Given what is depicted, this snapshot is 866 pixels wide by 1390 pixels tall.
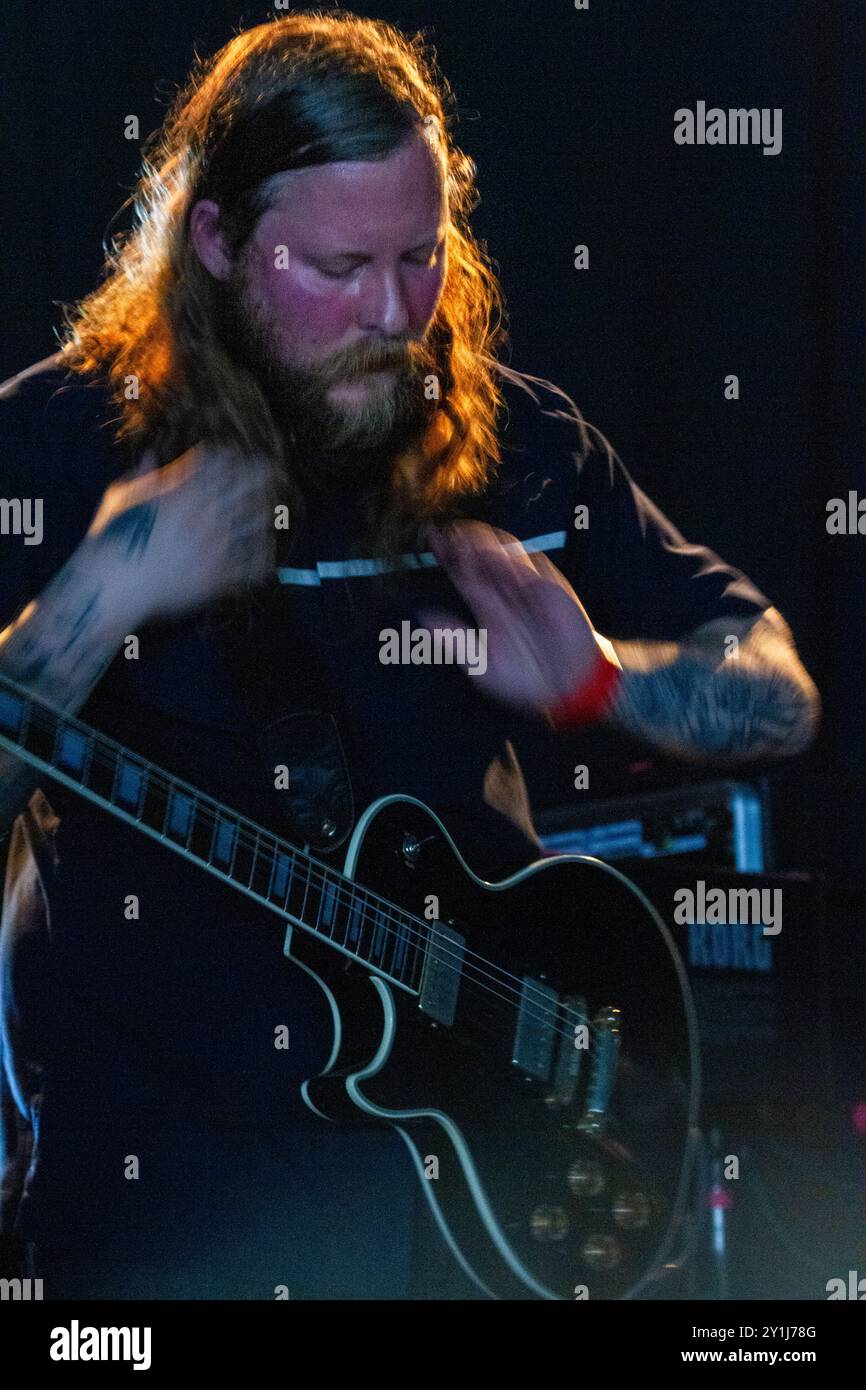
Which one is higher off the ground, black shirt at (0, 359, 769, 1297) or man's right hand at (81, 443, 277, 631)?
man's right hand at (81, 443, 277, 631)

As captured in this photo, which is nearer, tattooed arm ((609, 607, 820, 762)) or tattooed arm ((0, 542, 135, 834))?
tattooed arm ((0, 542, 135, 834))

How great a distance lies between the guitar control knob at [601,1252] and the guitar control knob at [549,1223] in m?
0.04

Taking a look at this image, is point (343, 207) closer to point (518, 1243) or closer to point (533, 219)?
point (533, 219)

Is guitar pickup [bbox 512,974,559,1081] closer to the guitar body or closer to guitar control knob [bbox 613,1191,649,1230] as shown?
the guitar body

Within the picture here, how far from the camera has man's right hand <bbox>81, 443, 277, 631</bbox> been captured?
1346 millimetres

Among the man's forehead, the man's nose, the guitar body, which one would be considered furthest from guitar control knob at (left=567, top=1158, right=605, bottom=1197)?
the man's forehead

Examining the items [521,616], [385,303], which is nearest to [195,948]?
[521,616]

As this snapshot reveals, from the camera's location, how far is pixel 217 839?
1.42m

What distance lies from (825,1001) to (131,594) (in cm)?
104

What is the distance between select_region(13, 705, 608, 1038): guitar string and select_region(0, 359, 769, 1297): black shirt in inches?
1.8

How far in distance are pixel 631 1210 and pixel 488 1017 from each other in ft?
0.95

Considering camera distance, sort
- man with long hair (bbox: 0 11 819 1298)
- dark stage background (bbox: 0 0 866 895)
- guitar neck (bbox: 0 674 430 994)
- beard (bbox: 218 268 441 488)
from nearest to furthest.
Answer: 1. guitar neck (bbox: 0 674 430 994)
2. man with long hair (bbox: 0 11 819 1298)
3. beard (bbox: 218 268 441 488)
4. dark stage background (bbox: 0 0 866 895)

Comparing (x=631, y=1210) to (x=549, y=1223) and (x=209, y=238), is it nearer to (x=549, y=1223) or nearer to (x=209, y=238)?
(x=549, y=1223)
